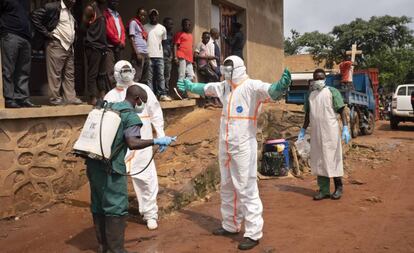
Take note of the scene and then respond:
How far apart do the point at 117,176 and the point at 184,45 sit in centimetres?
509

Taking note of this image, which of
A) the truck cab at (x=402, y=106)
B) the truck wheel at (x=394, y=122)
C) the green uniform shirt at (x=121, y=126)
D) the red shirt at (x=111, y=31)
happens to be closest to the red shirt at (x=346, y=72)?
the truck cab at (x=402, y=106)

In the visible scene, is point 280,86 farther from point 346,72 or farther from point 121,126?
point 346,72

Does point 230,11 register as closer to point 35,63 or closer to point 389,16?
point 35,63

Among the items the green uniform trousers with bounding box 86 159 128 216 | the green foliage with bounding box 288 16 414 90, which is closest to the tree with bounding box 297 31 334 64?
the green foliage with bounding box 288 16 414 90

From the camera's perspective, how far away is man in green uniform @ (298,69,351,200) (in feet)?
20.3

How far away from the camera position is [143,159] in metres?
4.87

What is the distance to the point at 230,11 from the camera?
36.1ft

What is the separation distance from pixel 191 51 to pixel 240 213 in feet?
15.3

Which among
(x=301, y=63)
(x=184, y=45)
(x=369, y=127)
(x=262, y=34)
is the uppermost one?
(x=301, y=63)

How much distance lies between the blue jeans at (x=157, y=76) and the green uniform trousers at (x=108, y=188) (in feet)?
13.6

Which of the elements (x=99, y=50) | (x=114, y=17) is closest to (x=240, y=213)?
(x=99, y=50)

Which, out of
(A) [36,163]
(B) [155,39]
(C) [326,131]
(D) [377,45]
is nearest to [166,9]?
(B) [155,39]

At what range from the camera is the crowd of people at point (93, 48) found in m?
5.44

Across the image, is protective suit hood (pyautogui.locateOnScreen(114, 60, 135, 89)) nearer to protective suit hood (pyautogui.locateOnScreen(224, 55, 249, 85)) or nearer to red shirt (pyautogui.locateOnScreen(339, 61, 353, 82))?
protective suit hood (pyautogui.locateOnScreen(224, 55, 249, 85))
